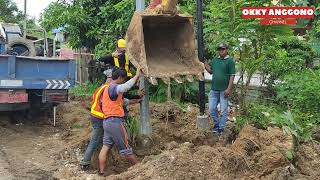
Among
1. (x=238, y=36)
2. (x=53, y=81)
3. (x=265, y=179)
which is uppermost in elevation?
(x=238, y=36)

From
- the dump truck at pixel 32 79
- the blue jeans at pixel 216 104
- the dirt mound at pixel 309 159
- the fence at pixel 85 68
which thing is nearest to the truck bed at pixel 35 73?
the dump truck at pixel 32 79

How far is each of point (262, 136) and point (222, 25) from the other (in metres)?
2.30

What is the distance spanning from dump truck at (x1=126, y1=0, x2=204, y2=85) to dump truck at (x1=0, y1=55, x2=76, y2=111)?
7.94 ft

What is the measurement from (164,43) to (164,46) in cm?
5

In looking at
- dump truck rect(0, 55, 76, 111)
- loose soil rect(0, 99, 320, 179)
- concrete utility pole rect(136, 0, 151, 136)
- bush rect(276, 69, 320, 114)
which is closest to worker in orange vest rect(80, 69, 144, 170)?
loose soil rect(0, 99, 320, 179)

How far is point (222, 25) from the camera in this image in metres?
8.89

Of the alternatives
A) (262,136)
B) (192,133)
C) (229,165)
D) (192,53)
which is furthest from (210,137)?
(229,165)

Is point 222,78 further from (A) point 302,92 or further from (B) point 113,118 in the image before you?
(B) point 113,118

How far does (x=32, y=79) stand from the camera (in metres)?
9.18

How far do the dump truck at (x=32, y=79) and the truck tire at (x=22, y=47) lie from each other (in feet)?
3.37

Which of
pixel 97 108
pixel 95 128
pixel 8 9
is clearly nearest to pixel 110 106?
pixel 97 108

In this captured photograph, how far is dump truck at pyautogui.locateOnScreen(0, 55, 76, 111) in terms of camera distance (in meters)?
8.86

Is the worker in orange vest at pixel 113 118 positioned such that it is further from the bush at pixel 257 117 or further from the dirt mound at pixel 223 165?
the bush at pixel 257 117

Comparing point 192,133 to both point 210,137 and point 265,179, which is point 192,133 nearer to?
point 210,137
